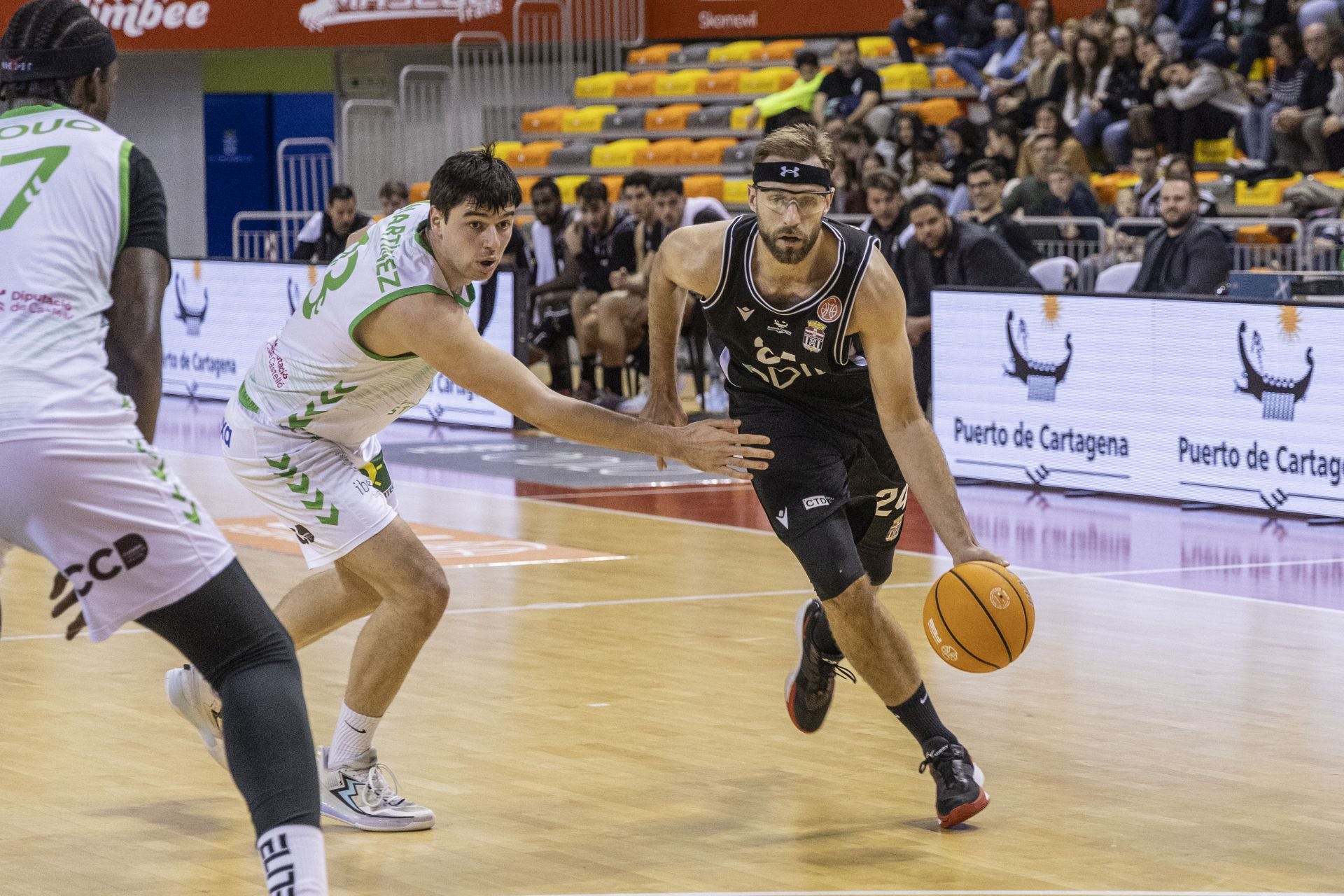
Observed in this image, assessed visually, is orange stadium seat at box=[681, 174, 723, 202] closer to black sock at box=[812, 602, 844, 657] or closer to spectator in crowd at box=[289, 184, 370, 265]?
spectator in crowd at box=[289, 184, 370, 265]

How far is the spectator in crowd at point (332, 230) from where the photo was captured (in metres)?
17.2

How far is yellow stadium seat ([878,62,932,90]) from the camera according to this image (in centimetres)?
2117

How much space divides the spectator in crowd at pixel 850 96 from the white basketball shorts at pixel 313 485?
14.3 meters

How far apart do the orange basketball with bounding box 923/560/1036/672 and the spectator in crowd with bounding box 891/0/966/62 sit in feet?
54.0

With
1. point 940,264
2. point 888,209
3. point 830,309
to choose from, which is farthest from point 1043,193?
point 830,309

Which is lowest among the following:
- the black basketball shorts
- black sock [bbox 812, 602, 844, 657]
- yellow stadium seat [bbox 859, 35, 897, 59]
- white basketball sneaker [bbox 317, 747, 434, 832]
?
white basketball sneaker [bbox 317, 747, 434, 832]

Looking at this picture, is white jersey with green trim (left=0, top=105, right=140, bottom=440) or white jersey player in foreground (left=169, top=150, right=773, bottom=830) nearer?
white jersey with green trim (left=0, top=105, right=140, bottom=440)

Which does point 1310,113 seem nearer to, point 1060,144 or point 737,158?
point 1060,144

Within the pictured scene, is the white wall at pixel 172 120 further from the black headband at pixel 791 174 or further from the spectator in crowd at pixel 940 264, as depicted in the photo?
the black headband at pixel 791 174

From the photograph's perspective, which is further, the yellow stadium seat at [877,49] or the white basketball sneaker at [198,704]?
the yellow stadium seat at [877,49]

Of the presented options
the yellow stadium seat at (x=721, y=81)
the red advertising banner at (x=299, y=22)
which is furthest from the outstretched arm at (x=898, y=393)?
A: the red advertising banner at (x=299, y=22)

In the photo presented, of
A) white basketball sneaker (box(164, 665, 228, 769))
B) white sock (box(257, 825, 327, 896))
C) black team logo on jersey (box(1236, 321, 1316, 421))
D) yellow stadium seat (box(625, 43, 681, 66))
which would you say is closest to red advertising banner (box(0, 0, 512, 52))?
yellow stadium seat (box(625, 43, 681, 66))

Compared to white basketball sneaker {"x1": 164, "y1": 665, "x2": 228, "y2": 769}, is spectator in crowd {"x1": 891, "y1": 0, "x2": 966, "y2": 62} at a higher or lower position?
higher

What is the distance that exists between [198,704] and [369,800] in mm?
618
